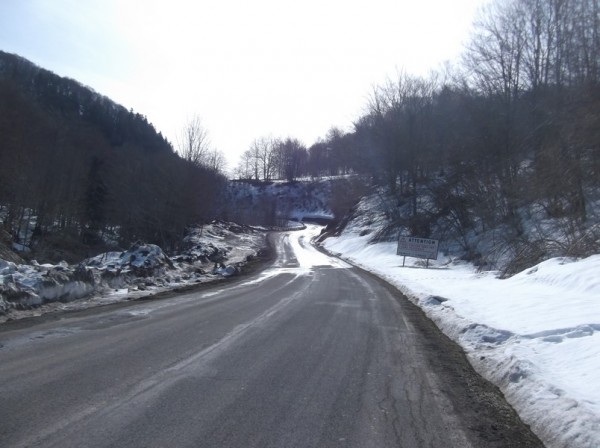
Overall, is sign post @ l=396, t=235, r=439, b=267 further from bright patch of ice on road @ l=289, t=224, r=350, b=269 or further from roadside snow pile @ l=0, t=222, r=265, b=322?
roadside snow pile @ l=0, t=222, r=265, b=322

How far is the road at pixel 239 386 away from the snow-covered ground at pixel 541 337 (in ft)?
1.00

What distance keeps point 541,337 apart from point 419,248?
22.0 metres

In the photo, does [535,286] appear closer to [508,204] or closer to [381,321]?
[381,321]

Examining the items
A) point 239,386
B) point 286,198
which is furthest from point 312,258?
point 286,198

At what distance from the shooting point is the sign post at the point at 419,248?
94.3 ft

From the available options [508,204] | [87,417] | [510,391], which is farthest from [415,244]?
[87,417]

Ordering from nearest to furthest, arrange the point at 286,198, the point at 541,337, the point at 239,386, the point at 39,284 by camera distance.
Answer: the point at 239,386 → the point at 541,337 → the point at 39,284 → the point at 286,198

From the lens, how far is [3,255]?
19719mm

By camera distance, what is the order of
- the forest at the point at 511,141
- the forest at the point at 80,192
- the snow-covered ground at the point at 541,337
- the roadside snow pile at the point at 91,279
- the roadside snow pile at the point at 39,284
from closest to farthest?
the snow-covered ground at the point at 541,337, the roadside snow pile at the point at 39,284, the roadside snow pile at the point at 91,279, the forest at the point at 511,141, the forest at the point at 80,192

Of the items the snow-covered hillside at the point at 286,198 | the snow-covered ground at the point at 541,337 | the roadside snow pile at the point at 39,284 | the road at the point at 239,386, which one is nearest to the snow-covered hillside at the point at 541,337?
the snow-covered ground at the point at 541,337

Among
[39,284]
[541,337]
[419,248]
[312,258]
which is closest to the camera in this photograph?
[541,337]

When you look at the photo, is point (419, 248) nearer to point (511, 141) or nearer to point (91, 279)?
point (511, 141)

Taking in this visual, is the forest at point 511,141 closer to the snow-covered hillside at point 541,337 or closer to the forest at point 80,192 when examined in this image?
the snow-covered hillside at point 541,337

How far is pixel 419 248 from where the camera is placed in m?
29.2
